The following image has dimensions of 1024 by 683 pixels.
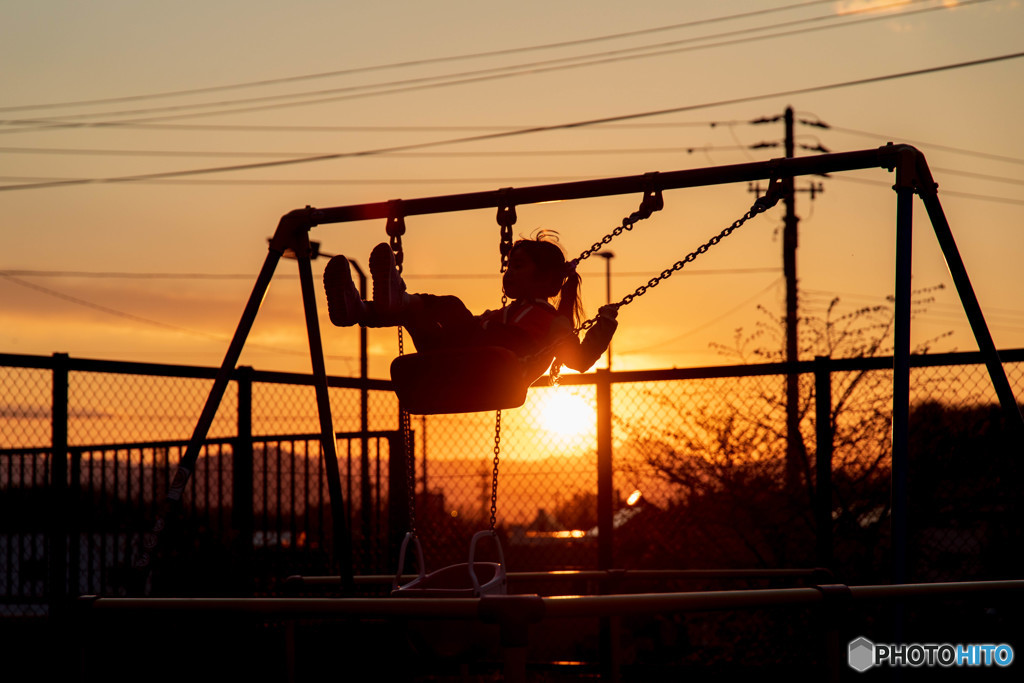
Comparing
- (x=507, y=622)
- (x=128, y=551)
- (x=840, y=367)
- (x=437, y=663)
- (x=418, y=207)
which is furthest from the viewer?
(x=128, y=551)

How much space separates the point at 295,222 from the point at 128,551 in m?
2.75

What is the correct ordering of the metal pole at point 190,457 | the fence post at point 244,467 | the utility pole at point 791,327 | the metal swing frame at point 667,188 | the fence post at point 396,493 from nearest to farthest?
the metal swing frame at point 667,188 < the metal pole at point 190,457 < the fence post at point 244,467 < the fence post at point 396,493 < the utility pole at point 791,327

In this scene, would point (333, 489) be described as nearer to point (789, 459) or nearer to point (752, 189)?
point (789, 459)

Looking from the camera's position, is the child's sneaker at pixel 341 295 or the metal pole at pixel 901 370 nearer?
the metal pole at pixel 901 370

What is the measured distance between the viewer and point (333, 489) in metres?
5.16

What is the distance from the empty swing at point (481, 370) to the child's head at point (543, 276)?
157 mm

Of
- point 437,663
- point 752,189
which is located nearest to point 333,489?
point 437,663

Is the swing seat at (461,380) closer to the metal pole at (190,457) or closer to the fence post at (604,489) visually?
the metal pole at (190,457)

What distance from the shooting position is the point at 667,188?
4621 millimetres

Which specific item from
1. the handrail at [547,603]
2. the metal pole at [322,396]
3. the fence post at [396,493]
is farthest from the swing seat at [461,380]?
the fence post at [396,493]

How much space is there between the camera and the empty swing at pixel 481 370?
4344 millimetres

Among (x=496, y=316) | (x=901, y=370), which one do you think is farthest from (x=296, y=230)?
(x=901, y=370)

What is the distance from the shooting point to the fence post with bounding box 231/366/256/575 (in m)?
6.32

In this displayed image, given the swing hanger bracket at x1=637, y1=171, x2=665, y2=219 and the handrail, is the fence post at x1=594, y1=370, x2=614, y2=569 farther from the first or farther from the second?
the handrail
